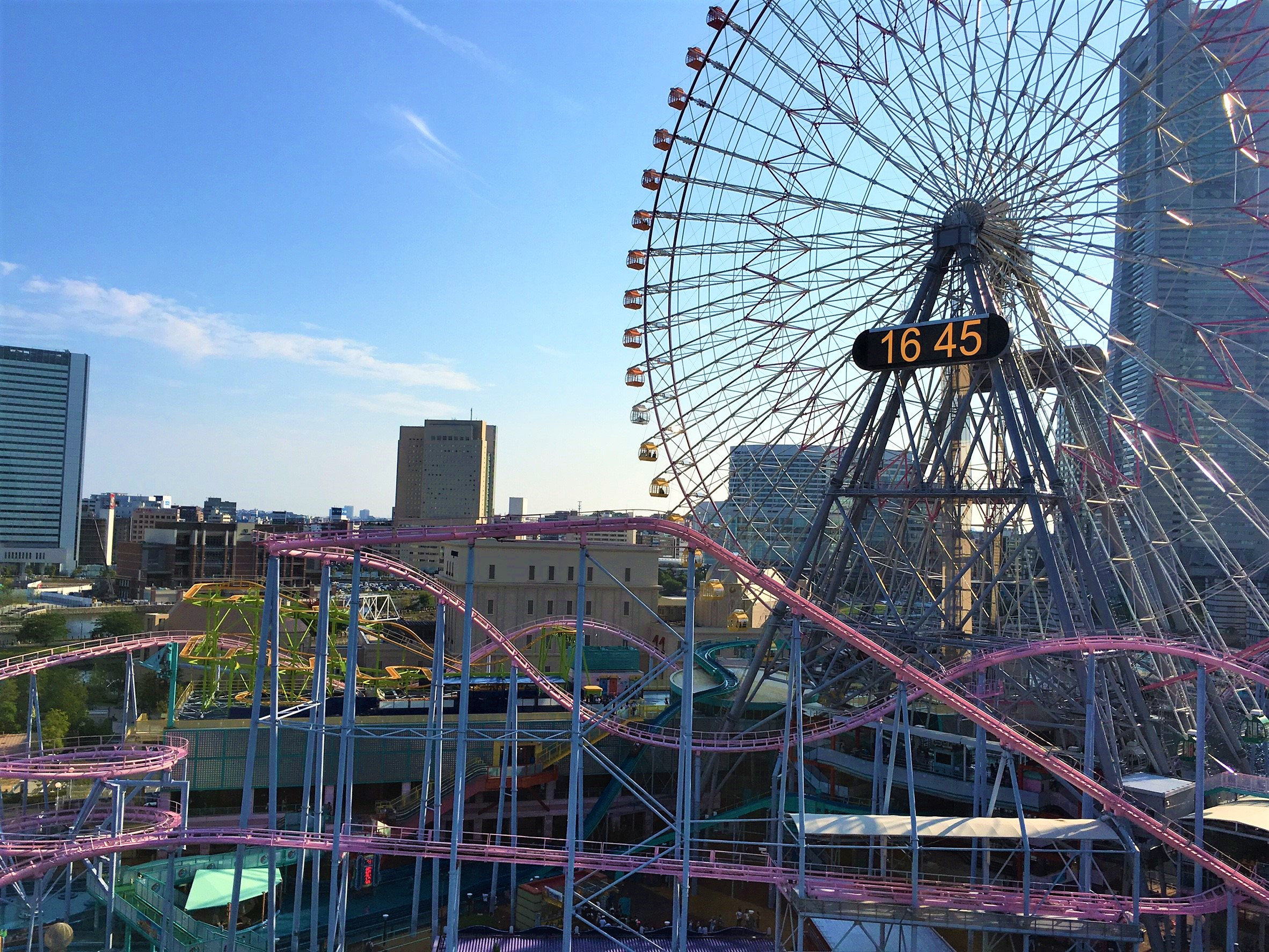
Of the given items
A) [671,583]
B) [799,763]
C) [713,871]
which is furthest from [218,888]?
[671,583]

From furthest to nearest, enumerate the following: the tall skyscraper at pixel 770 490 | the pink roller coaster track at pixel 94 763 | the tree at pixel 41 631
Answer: the tree at pixel 41 631 → the tall skyscraper at pixel 770 490 → the pink roller coaster track at pixel 94 763

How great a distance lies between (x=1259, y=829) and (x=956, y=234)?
17467 mm

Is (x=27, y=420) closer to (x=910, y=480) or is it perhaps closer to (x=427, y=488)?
(x=427, y=488)

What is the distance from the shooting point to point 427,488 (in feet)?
481

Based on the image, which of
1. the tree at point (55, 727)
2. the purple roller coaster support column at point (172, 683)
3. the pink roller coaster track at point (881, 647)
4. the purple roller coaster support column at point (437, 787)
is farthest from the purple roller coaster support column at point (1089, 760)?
the tree at point (55, 727)

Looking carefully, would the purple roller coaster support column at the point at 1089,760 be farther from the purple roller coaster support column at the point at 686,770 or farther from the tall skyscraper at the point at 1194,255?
the purple roller coaster support column at the point at 686,770

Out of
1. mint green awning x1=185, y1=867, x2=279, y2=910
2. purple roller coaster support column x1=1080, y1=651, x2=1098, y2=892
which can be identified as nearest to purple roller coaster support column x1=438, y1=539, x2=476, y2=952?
mint green awning x1=185, y1=867, x2=279, y2=910

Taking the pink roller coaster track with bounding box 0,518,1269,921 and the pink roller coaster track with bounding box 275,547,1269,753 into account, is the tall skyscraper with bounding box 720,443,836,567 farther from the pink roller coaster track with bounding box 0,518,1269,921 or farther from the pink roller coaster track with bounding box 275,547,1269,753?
the pink roller coaster track with bounding box 0,518,1269,921

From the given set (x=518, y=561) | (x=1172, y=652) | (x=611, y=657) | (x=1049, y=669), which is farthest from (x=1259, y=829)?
(x=518, y=561)

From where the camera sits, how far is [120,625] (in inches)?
2402

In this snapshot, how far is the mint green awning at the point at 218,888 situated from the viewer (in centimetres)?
2475

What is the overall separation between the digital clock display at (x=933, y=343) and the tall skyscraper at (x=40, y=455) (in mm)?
126863

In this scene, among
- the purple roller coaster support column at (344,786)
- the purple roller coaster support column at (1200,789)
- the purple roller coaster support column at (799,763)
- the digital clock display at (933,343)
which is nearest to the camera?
the purple roller coaster support column at (799,763)

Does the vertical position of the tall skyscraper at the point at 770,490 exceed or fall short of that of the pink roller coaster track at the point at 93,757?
it exceeds it
